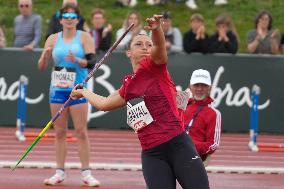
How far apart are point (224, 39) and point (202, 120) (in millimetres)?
7778

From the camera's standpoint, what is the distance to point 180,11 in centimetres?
2353

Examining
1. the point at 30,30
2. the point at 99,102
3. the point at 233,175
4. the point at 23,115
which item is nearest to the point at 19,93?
the point at 23,115

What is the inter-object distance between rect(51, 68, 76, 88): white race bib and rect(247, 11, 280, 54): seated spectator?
20.9ft

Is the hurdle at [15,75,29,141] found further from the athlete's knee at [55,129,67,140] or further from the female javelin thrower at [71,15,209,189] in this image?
the female javelin thrower at [71,15,209,189]

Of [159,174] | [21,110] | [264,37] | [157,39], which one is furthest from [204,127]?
[264,37]

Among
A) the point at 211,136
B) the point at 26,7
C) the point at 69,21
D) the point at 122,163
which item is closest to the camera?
the point at 211,136

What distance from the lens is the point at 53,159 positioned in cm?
1441

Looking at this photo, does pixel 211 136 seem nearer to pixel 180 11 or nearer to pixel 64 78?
pixel 64 78

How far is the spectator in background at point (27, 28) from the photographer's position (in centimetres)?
1798

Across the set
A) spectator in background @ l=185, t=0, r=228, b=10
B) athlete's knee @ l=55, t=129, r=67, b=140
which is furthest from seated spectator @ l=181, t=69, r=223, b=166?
spectator in background @ l=185, t=0, r=228, b=10

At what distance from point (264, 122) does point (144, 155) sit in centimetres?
963

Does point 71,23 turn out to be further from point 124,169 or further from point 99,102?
point 99,102

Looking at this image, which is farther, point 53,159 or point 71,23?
point 53,159

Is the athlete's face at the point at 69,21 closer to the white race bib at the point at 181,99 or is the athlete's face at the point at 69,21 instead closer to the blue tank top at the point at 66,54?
the blue tank top at the point at 66,54
